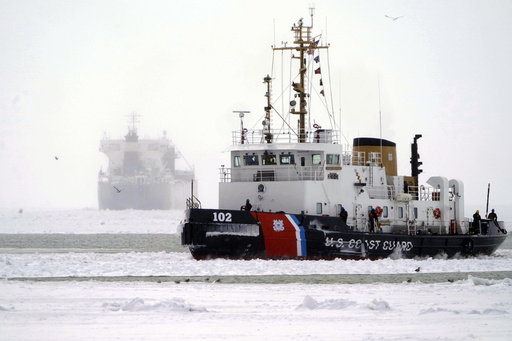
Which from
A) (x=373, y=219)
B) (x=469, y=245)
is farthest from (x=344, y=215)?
(x=469, y=245)

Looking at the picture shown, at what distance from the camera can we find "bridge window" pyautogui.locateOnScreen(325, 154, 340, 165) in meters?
25.6

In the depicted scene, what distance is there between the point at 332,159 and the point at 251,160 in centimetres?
274

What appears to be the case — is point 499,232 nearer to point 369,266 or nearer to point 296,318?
point 369,266

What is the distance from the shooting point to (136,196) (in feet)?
408

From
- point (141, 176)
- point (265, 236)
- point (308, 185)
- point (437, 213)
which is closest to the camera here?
point (265, 236)

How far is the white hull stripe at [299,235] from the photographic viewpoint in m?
23.4

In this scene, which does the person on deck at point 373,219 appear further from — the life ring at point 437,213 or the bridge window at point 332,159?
the life ring at point 437,213

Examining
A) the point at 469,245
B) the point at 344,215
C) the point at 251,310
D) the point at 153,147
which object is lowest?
the point at 251,310

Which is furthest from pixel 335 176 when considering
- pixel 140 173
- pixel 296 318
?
pixel 140 173

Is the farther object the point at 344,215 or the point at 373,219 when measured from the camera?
the point at 373,219

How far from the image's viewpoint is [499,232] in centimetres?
3083

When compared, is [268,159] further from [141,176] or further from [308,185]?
[141,176]

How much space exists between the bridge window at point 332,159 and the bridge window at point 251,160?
2.36 metres

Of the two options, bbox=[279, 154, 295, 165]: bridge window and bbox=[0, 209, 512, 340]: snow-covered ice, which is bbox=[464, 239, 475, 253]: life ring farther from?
bbox=[0, 209, 512, 340]: snow-covered ice
